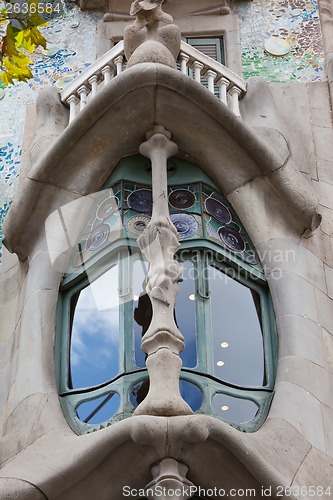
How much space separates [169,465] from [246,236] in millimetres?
2415

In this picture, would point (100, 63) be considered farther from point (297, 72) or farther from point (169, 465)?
point (169, 465)

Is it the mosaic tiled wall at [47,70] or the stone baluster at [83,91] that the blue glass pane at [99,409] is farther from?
the stone baluster at [83,91]

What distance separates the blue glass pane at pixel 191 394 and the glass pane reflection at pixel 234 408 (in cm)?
11

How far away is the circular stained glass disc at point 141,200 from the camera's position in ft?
31.1

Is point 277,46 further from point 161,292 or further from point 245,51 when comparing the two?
point 161,292

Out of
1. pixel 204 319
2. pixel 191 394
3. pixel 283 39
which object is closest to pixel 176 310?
pixel 204 319

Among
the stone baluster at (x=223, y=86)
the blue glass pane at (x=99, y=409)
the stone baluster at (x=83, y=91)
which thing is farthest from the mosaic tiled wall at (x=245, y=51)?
the blue glass pane at (x=99, y=409)

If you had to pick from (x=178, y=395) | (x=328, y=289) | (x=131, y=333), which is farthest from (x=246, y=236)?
(x=178, y=395)

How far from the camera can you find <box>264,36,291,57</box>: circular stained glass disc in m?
11.7

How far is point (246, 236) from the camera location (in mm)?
9531

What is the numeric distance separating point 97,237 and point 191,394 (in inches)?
64.3

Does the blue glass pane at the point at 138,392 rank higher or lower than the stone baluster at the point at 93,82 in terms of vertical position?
lower

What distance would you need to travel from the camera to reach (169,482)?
7.63 metres

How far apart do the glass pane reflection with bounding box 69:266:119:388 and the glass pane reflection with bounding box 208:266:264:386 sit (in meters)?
0.72
